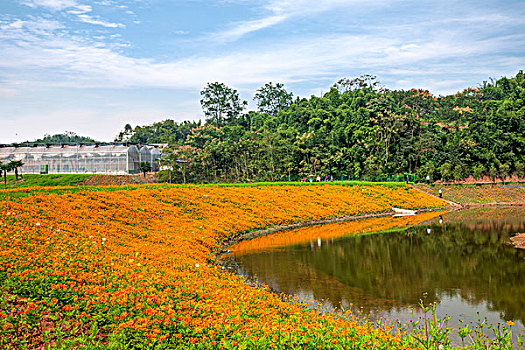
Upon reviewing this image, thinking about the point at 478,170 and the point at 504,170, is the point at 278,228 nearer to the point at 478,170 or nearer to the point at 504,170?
the point at 478,170

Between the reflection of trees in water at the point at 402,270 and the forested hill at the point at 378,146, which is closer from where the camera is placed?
the reflection of trees in water at the point at 402,270

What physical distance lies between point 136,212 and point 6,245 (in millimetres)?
11314

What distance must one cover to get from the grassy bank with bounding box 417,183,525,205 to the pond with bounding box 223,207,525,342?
63.1ft

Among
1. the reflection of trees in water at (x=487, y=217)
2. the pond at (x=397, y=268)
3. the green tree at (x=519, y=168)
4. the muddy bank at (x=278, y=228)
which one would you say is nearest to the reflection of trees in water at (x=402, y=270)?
the pond at (x=397, y=268)

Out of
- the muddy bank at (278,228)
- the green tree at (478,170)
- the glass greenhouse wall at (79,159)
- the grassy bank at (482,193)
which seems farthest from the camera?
the green tree at (478,170)

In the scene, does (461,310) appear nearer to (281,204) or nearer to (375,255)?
(375,255)

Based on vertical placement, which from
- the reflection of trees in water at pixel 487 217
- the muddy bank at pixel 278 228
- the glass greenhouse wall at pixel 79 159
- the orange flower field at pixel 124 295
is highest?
the glass greenhouse wall at pixel 79 159

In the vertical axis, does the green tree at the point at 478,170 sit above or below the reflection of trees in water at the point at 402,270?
above

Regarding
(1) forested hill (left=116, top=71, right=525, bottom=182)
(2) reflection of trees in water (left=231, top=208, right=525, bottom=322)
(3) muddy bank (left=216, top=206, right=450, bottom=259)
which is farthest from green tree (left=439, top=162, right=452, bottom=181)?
(2) reflection of trees in water (left=231, top=208, right=525, bottom=322)

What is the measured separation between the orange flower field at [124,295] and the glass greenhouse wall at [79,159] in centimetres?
3759

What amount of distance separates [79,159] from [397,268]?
166 feet

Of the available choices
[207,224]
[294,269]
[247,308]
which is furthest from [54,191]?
[247,308]

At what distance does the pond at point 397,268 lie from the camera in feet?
42.6

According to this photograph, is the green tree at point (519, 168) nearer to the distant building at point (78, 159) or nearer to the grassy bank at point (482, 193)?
the grassy bank at point (482, 193)
